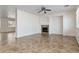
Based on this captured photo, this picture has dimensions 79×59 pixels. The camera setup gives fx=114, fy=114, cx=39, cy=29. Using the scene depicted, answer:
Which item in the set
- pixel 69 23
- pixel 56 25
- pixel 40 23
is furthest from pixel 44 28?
pixel 69 23

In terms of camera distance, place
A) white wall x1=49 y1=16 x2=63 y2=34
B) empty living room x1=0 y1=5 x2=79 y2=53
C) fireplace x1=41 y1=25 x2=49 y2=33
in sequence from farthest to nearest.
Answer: fireplace x1=41 y1=25 x2=49 y2=33, white wall x1=49 y1=16 x2=63 y2=34, empty living room x1=0 y1=5 x2=79 y2=53

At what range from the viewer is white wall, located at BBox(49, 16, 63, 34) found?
498 inches

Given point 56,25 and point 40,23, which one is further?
point 40,23

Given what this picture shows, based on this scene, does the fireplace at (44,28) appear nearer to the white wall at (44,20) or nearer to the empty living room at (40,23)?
the empty living room at (40,23)

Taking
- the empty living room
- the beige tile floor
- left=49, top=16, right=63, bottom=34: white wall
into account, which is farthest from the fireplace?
the beige tile floor

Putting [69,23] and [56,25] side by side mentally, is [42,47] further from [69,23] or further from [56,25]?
[56,25]

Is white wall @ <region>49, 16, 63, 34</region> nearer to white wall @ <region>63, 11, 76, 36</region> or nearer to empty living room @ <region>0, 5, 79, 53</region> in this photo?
empty living room @ <region>0, 5, 79, 53</region>

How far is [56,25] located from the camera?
12812mm

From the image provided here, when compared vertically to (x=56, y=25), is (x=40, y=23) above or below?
above

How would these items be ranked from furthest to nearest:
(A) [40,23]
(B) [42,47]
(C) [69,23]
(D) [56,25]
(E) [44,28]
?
(A) [40,23]
(E) [44,28]
(D) [56,25]
(C) [69,23]
(B) [42,47]

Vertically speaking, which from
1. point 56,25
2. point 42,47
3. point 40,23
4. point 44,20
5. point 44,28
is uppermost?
point 44,20
